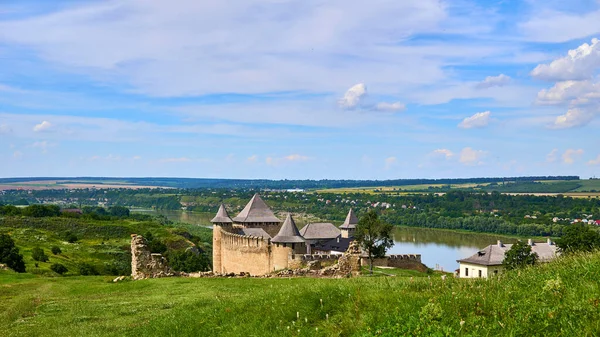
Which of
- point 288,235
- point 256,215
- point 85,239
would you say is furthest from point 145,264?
point 85,239

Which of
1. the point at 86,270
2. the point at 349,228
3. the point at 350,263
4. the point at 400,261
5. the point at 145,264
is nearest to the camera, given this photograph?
the point at 350,263

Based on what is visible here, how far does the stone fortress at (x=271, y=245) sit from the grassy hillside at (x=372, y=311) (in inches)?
641

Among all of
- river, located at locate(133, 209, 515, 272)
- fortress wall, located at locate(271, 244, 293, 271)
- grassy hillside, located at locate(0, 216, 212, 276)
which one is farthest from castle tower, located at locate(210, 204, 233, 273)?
river, located at locate(133, 209, 515, 272)

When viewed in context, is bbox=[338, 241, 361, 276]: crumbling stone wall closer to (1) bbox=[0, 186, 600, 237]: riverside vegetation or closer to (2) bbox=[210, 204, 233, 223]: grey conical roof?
(2) bbox=[210, 204, 233, 223]: grey conical roof

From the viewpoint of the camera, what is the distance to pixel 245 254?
35406 millimetres

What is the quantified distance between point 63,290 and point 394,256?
24.8 metres

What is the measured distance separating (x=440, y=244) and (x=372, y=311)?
72.1 m

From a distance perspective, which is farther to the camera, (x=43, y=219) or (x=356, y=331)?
(x=43, y=219)

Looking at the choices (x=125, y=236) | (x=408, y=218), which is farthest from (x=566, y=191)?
(x=125, y=236)

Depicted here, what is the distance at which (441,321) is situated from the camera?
19.1 feet

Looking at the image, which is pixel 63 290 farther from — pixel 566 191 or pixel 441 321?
pixel 566 191

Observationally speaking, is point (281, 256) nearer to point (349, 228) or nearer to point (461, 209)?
point (349, 228)

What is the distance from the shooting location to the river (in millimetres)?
58375

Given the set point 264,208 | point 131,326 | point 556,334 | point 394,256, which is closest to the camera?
point 556,334
